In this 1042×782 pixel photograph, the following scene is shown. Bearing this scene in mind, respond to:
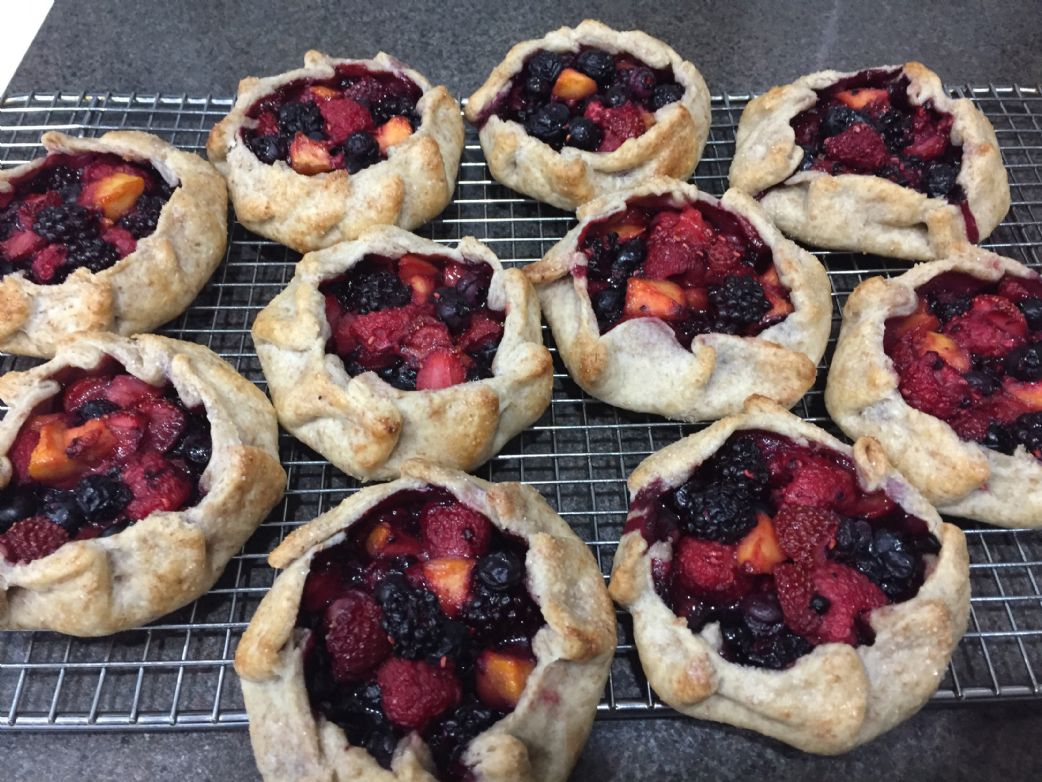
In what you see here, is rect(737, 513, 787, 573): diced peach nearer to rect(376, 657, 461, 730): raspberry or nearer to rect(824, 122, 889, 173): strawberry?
rect(376, 657, 461, 730): raspberry

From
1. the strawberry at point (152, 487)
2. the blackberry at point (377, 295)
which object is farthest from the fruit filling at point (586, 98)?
the strawberry at point (152, 487)

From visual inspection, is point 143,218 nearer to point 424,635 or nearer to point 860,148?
point 424,635

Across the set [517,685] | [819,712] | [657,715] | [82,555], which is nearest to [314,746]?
[517,685]

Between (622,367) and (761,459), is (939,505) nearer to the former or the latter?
(761,459)

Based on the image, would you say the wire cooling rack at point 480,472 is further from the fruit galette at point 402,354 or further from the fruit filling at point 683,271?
the fruit filling at point 683,271

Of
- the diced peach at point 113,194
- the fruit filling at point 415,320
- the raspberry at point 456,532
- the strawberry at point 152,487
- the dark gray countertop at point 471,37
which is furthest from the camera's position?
the dark gray countertop at point 471,37

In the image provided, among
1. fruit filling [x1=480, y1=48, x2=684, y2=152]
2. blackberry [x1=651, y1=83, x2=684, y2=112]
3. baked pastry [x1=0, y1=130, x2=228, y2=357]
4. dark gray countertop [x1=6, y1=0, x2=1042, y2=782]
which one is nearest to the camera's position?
baked pastry [x1=0, y1=130, x2=228, y2=357]

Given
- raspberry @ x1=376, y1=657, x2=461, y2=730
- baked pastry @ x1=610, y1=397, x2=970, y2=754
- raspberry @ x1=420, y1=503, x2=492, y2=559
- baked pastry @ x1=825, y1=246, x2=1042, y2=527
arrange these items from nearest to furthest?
raspberry @ x1=376, y1=657, x2=461, y2=730 → baked pastry @ x1=610, y1=397, x2=970, y2=754 → raspberry @ x1=420, y1=503, x2=492, y2=559 → baked pastry @ x1=825, y1=246, x2=1042, y2=527

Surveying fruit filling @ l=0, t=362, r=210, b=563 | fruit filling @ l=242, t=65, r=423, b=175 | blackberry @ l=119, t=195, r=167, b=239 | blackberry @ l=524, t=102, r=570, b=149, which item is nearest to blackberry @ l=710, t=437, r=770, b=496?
blackberry @ l=524, t=102, r=570, b=149
